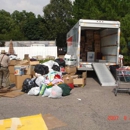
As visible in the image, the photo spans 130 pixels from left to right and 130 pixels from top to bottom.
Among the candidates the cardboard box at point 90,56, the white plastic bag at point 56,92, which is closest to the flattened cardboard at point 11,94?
the white plastic bag at point 56,92

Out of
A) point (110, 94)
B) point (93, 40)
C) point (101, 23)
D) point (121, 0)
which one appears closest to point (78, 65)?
point (101, 23)

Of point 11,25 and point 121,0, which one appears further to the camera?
point 11,25

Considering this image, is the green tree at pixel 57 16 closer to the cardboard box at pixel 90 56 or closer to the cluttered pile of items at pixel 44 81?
the cardboard box at pixel 90 56

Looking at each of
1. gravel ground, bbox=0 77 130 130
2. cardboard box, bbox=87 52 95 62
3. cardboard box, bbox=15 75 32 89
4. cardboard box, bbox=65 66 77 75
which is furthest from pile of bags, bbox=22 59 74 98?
cardboard box, bbox=87 52 95 62

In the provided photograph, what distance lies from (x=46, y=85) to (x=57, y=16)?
3462cm

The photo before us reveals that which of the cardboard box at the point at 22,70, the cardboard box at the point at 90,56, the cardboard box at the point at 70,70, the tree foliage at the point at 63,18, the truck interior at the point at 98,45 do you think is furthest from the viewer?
the tree foliage at the point at 63,18

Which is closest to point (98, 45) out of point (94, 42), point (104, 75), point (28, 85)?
point (94, 42)

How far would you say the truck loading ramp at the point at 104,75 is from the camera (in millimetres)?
9514

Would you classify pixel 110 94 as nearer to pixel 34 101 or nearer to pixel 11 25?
pixel 34 101

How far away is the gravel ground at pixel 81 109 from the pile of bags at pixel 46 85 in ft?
0.76

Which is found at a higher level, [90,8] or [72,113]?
[90,8]

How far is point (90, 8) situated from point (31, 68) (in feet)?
45.6

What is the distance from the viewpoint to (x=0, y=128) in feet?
14.6

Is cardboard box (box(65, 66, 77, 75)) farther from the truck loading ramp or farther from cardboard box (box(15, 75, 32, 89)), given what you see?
cardboard box (box(15, 75, 32, 89))
